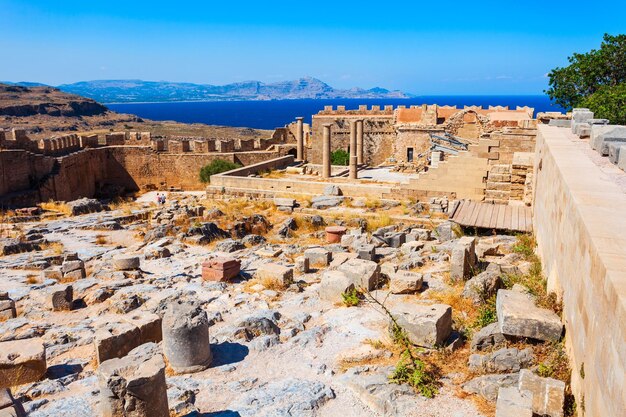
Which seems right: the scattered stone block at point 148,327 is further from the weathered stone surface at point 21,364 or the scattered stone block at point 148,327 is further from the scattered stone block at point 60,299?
the scattered stone block at point 60,299

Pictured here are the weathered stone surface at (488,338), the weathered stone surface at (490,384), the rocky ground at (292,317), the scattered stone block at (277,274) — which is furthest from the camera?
the scattered stone block at (277,274)

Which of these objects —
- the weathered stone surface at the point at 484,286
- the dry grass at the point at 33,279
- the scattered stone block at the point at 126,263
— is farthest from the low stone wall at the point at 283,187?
the weathered stone surface at the point at 484,286

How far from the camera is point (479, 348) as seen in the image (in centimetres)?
618

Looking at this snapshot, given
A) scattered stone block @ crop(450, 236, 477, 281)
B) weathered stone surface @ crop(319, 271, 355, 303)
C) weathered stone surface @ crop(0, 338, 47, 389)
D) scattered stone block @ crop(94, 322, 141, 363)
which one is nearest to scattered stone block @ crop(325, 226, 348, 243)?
weathered stone surface @ crop(319, 271, 355, 303)

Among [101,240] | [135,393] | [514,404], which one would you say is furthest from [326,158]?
[514,404]

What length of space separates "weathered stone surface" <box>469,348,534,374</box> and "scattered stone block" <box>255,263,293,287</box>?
15.5 ft

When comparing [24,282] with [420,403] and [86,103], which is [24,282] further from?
[86,103]

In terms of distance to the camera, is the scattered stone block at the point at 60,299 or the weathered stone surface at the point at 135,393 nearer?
the weathered stone surface at the point at 135,393

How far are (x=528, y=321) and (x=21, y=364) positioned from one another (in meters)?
6.28

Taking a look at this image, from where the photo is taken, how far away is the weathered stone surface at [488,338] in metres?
6.02

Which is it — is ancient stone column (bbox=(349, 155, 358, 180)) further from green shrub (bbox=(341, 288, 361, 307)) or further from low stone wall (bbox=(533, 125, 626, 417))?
low stone wall (bbox=(533, 125, 626, 417))

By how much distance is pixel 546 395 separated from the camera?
454 cm

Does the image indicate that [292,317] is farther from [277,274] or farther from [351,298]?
[277,274]

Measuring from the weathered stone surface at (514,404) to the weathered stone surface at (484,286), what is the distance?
2775 millimetres
